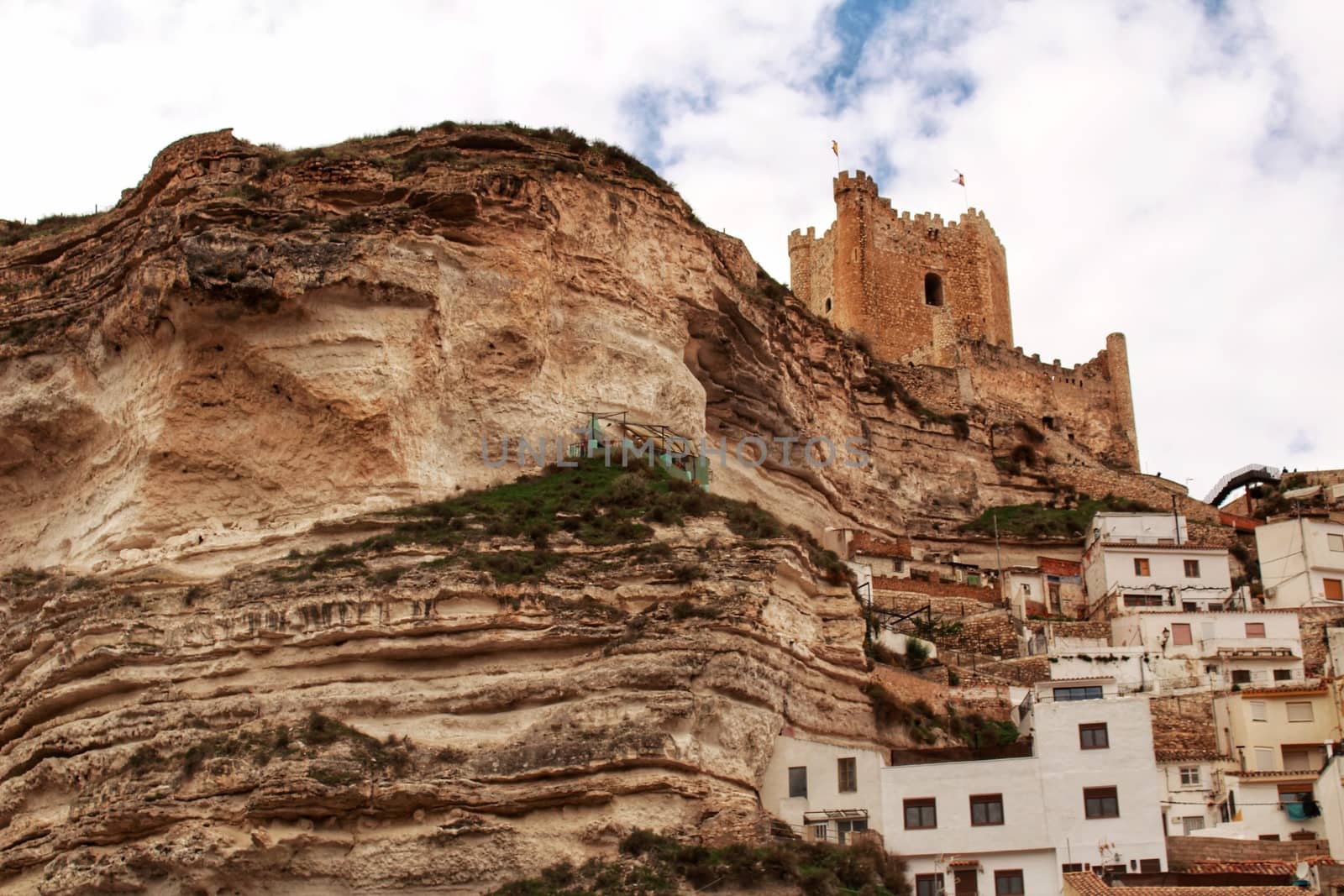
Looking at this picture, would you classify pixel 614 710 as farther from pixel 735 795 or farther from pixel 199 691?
pixel 199 691

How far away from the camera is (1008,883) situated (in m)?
29.7

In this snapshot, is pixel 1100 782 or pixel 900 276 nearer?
pixel 1100 782

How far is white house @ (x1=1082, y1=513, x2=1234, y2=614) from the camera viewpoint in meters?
42.8

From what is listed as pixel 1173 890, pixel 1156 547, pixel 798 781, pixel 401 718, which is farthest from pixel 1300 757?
pixel 401 718

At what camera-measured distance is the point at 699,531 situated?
32500mm

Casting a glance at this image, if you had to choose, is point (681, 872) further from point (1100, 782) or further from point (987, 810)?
point (1100, 782)

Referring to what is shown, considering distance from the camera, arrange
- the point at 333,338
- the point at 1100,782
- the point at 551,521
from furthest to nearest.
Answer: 1. the point at 333,338
2. the point at 551,521
3. the point at 1100,782

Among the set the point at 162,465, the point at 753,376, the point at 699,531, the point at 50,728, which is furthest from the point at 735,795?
the point at 753,376

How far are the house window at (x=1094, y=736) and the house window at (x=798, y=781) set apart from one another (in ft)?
14.6

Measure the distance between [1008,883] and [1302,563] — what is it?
16.5m

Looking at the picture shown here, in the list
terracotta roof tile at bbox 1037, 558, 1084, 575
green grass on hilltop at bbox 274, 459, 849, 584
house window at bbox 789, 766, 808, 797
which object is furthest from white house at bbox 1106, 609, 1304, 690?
house window at bbox 789, 766, 808, 797

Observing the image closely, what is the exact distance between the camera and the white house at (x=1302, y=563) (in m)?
42.6

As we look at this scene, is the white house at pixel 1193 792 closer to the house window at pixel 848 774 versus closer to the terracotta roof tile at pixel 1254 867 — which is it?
the terracotta roof tile at pixel 1254 867

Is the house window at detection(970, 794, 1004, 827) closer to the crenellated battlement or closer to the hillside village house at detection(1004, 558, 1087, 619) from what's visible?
the hillside village house at detection(1004, 558, 1087, 619)
